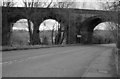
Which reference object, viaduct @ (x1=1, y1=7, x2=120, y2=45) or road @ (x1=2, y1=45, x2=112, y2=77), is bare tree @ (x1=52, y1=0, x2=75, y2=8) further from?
road @ (x1=2, y1=45, x2=112, y2=77)

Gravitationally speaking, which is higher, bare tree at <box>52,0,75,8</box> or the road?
bare tree at <box>52,0,75,8</box>

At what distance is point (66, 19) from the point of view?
157ft

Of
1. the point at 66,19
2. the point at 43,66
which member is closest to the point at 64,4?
the point at 66,19

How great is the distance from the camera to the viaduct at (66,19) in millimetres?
41844

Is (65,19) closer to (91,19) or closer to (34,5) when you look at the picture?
(91,19)

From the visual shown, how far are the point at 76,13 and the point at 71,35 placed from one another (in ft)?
21.1

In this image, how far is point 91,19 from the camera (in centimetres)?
5212

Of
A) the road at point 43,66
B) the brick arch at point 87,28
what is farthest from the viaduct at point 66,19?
the road at point 43,66

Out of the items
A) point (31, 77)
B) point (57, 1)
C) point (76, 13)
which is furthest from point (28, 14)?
point (31, 77)

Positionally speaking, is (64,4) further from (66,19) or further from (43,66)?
(43,66)

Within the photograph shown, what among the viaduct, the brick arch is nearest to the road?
the viaduct

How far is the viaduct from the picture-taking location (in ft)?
137

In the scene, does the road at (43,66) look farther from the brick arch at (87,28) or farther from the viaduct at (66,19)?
the brick arch at (87,28)

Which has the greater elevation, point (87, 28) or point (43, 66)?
point (87, 28)
